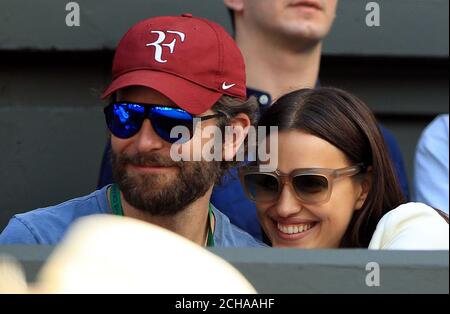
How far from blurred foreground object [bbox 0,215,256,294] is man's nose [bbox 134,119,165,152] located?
4.35ft

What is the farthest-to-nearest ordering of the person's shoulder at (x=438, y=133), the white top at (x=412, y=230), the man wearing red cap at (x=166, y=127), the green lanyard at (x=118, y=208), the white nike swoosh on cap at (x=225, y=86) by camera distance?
the person's shoulder at (x=438, y=133) → the white nike swoosh on cap at (x=225, y=86) → the green lanyard at (x=118, y=208) → the man wearing red cap at (x=166, y=127) → the white top at (x=412, y=230)

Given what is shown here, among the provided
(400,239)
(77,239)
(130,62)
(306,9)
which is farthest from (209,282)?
(306,9)

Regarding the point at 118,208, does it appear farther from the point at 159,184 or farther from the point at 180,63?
the point at 180,63

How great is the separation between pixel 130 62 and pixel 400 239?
3.38 ft

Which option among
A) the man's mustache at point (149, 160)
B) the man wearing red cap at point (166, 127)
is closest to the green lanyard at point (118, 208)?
the man wearing red cap at point (166, 127)

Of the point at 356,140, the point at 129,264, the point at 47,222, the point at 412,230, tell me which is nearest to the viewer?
the point at 129,264

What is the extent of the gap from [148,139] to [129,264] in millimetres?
1364

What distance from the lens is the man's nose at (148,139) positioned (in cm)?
250

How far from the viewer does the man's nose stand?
8.20ft

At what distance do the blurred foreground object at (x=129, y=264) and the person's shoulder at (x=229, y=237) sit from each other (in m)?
1.49

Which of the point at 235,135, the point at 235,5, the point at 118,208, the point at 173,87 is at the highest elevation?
the point at 235,5

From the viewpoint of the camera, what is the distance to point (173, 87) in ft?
8.40

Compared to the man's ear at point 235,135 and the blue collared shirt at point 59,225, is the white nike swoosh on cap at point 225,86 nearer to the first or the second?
the man's ear at point 235,135

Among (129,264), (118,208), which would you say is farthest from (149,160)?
(129,264)
